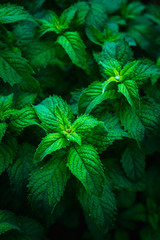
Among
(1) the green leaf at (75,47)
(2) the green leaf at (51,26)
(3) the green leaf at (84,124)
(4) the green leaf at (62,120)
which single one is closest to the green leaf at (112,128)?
(3) the green leaf at (84,124)

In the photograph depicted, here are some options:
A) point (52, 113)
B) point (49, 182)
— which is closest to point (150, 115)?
point (52, 113)

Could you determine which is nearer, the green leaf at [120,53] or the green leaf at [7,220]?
the green leaf at [7,220]

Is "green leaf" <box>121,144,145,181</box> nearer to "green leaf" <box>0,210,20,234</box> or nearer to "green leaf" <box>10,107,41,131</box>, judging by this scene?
"green leaf" <box>10,107,41,131</box>

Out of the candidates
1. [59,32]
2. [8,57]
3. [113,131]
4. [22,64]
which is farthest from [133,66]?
[8,57]

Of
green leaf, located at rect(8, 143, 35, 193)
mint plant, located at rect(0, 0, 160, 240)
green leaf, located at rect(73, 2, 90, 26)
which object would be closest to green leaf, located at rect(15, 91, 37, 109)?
mint plant, located at rect(0, 0, 160, 240)

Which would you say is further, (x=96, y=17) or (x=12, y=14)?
(x=96, y=17)

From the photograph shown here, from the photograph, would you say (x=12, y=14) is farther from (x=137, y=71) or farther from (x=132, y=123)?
(x=132, y=123)

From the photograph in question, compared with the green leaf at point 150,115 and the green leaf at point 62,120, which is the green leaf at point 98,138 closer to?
the green leaf at point 62,120

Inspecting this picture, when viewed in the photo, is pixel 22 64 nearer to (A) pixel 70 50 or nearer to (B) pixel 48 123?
(A) pixel 70 50
